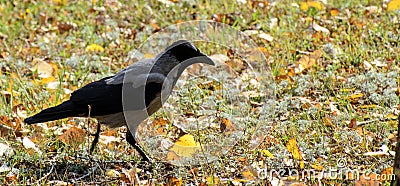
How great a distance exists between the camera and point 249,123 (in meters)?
5.24

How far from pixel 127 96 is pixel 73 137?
1.93 feet

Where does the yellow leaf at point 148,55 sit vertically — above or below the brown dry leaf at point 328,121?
above

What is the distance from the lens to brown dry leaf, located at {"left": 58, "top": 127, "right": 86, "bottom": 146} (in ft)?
15.6

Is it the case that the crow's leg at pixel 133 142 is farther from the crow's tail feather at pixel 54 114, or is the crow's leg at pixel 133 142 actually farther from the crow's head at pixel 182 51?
the crow's head at pixel 182 51

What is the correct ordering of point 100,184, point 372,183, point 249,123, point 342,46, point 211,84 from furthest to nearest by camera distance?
point 342,46, point 211,84, point 249,123, point 100,184, point 372,183

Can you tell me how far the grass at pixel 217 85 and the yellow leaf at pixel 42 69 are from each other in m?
0.05

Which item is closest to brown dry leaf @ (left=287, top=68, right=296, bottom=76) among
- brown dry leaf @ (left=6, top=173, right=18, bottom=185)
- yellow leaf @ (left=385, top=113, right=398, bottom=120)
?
yellow leaf @ (left=385, top=113, right=398, bottom=120)

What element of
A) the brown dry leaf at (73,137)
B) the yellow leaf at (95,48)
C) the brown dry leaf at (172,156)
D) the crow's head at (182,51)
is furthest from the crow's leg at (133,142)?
the yellow leaf at (95,48)

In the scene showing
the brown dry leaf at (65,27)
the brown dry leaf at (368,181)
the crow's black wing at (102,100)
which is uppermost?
the brown dry leaf at (65,27)

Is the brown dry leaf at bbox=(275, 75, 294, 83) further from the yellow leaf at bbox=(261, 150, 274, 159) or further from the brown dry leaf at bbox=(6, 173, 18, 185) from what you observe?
the brown dry leaf at bbox=(6, 173, 18, 185)

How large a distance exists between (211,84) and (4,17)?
11.4 ft

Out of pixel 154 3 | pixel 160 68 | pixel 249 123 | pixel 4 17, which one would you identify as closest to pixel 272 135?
pixel 249 123

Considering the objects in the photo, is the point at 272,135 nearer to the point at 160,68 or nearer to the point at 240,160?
the point at 240,160

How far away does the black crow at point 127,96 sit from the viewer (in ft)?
14.8
